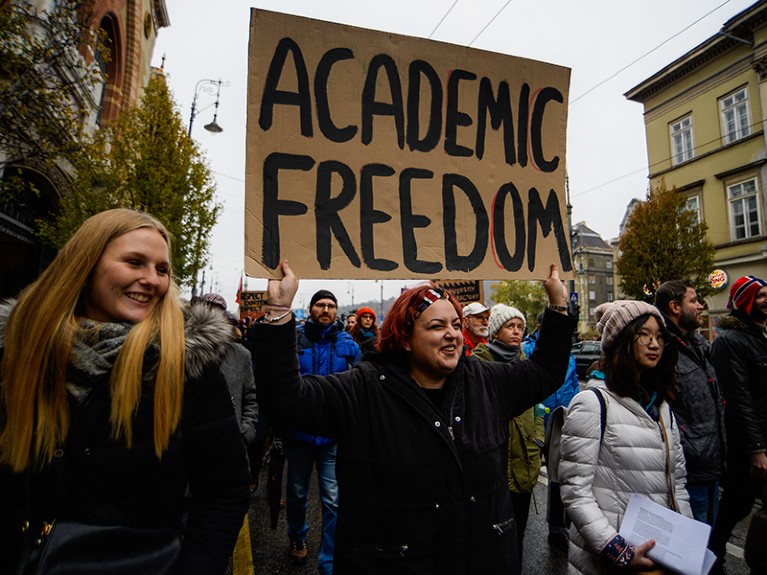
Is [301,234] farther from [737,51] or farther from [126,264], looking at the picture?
[737,51]

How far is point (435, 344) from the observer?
70.1 inches

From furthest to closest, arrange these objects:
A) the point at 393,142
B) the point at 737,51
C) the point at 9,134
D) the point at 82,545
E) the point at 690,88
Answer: the point at 690,88, the point at 737,51, the point at 9,134, the point at 393,142, the point at 82,545

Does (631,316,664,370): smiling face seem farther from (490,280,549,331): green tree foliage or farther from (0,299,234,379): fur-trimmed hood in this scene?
(490,280,549,331): green tree foliage

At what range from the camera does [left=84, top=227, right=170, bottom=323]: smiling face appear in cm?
147

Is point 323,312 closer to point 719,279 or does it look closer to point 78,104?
point 78,104

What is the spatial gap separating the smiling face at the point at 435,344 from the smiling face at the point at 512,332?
1830mm

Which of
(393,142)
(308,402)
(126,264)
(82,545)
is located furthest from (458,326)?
(82,545)

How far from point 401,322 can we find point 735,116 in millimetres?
25048

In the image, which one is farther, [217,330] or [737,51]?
[737,51]

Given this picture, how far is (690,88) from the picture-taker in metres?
21.8

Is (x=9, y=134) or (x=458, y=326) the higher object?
(x=9, y=134)

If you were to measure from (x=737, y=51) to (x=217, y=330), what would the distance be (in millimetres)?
26337

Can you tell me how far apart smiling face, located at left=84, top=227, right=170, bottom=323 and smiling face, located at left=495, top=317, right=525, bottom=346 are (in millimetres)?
2685

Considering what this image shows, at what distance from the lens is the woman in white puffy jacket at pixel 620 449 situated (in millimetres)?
2018
